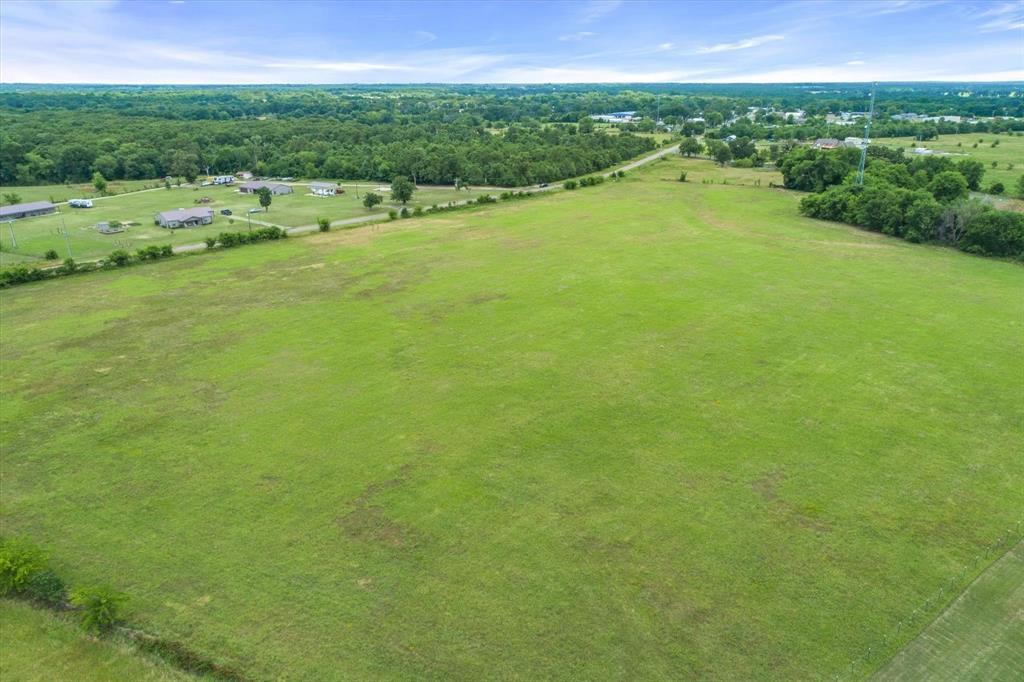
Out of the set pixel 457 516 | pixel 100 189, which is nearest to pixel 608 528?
pixel 457 516

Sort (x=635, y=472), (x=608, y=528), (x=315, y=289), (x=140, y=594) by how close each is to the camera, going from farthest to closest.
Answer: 1. (x=315, y=289)
2. (x=635, y=472)
3. (x=608, y=528)
4. (x=140, y=594)

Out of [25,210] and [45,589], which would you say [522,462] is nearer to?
[45,589]

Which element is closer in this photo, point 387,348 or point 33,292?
point 387,348

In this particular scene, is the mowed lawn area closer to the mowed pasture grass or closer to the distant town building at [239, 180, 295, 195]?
the mowed pasture grass

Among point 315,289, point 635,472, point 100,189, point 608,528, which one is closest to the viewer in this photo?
point 608,528

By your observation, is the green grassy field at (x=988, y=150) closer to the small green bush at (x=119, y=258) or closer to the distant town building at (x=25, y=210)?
the small green bush at (x=119, y=258)

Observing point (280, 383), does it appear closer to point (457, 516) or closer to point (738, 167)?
point (457, 516)

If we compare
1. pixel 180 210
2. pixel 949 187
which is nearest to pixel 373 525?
pixel 180 210

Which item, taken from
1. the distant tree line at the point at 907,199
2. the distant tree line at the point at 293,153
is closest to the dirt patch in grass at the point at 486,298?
the distant tree line at the point at 907,199
